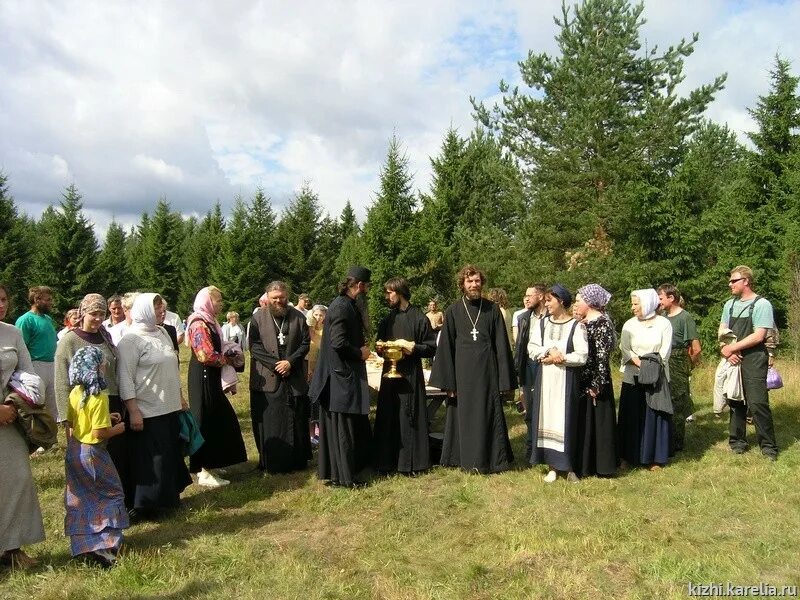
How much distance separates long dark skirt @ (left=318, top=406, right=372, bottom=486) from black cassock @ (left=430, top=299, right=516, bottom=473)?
102cm

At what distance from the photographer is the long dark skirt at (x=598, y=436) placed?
5.82 meters

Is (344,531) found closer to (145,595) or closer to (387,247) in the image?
(145,595)

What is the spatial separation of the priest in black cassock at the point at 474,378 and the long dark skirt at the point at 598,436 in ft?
2.33

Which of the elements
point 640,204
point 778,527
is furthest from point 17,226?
point 778,527

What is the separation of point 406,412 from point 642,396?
2.50 m

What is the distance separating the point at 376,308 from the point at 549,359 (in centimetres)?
1410

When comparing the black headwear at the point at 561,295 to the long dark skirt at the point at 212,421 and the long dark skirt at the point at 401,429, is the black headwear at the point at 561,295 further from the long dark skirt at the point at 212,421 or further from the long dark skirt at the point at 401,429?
the long dark skirt at the point at 212,421

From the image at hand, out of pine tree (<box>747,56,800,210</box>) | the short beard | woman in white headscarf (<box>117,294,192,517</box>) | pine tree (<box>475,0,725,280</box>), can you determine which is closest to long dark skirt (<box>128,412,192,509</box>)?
woman in white headscarf (<box>117,294,192,517</box>)

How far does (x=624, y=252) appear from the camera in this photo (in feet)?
50.0

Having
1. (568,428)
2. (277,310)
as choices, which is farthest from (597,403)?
(277,310)

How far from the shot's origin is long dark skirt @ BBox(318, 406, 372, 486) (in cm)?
564

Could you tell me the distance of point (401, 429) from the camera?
608 cm

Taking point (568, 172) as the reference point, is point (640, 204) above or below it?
below

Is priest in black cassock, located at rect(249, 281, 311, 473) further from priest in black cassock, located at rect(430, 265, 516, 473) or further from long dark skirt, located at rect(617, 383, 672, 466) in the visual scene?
long dark skirt, located at rect(617, 383, 672, 466)
